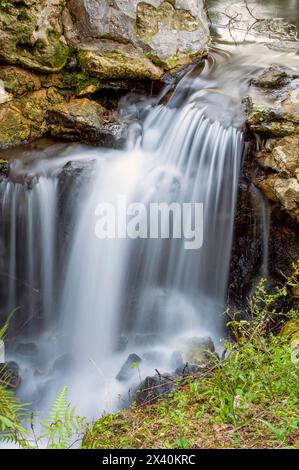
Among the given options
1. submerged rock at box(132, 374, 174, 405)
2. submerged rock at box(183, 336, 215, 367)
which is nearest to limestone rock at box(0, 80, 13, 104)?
submerged rock at box(183, 336, 215, 367)

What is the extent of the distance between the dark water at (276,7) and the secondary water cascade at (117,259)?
5.05 m

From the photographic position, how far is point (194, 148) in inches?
227

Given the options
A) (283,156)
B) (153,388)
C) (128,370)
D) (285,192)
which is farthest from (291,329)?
(283,156)

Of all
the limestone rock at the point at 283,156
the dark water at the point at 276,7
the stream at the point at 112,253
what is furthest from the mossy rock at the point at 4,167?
the dark water at the point at 276,7

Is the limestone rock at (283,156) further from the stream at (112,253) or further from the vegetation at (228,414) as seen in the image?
the vegetation at (228,414)

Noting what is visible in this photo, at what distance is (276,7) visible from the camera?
389 inches

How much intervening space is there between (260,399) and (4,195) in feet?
13.1

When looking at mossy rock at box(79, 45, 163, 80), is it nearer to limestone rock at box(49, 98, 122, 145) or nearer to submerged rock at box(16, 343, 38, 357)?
limestone rock at box(49, 98, 122, 145)

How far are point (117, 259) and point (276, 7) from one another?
26.0 feet

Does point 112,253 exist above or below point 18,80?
below

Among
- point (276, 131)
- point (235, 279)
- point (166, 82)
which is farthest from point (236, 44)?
point (235, 279)

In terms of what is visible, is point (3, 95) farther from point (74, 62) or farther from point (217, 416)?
point (217, 416)

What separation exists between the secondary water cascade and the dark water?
5.05m

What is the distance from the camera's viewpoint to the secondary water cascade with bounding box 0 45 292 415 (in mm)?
5340
